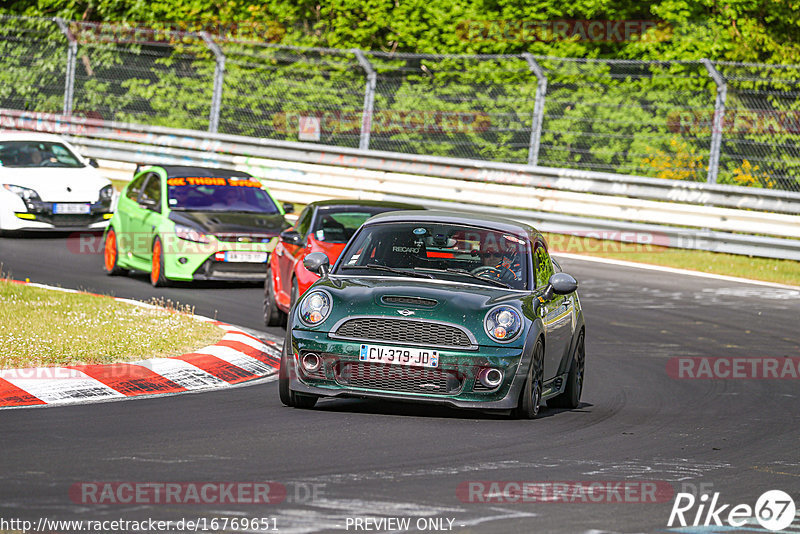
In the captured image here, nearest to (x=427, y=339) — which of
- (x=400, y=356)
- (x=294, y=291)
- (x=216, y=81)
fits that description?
(x=400, y=356)

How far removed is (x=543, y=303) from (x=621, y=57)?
20.4 metres

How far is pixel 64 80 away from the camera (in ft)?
90.9

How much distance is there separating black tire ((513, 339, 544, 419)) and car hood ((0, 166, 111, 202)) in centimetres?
1203

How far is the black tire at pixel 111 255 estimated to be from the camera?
1755cm

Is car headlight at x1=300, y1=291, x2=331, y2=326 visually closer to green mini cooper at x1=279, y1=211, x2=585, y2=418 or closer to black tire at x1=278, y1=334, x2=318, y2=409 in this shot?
green mini cooper at x1=279, y1=211, x2=585, y2=418

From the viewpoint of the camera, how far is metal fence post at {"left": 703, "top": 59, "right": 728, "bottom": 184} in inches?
812

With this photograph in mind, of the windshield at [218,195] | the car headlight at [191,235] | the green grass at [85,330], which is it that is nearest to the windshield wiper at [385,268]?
the green grass at [85,330]

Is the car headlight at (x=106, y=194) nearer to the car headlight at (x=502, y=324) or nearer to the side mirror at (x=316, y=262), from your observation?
the side mirror at (x=316, y=262)

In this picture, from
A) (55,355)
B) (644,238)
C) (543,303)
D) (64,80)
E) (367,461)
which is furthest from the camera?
(64,80)

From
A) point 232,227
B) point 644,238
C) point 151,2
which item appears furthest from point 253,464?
point 151,2

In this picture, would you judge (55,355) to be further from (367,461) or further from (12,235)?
(12,235)

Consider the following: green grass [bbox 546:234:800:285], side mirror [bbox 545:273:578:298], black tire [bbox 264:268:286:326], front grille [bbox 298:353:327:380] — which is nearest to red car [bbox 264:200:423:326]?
black tire [bbox 264:268:286:326]

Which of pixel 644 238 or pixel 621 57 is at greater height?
pixel 621 57

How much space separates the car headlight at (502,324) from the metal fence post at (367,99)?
14.9 m
